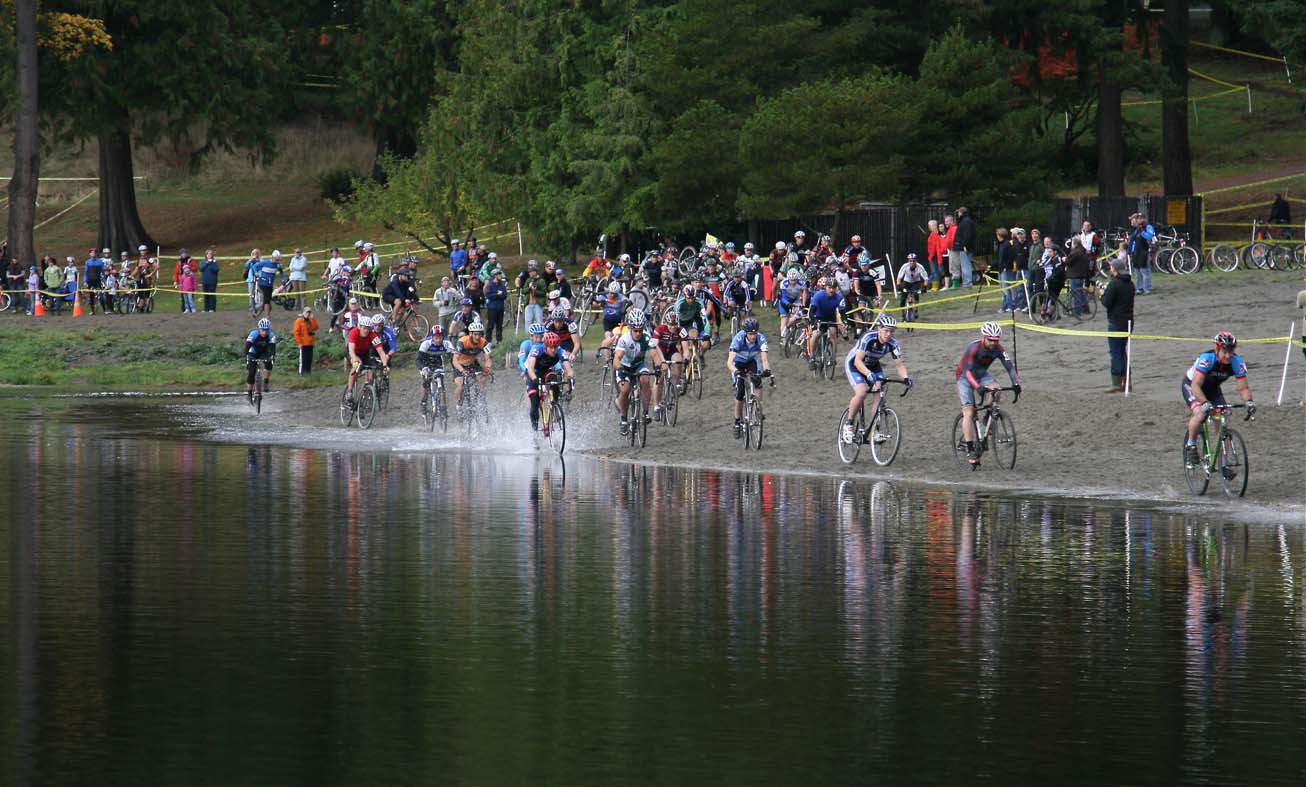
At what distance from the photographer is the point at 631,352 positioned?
93.6 feet

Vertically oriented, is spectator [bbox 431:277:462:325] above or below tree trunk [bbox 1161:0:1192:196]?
below

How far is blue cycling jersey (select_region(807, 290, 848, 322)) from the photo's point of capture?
33875mm

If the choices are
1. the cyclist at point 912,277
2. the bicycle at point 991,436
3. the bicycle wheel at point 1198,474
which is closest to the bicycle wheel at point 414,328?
the cyclist at point 912,277

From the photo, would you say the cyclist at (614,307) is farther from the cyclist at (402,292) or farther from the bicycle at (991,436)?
the bicycle at (991,436)

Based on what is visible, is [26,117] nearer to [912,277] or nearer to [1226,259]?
[912,277]

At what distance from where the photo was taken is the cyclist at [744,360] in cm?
2714

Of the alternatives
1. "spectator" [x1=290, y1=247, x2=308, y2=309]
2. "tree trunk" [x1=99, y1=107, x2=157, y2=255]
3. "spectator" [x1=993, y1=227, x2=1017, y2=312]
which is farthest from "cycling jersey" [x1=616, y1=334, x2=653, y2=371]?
"tree trunk" [x1=99, y1=107, x2=157, y2=255]

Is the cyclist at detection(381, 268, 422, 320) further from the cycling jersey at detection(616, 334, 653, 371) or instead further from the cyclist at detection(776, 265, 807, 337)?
the cycling jersey at detection(616, 334, 653, 371)

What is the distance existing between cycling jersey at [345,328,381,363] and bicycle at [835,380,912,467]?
9682 mm

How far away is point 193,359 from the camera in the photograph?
4759 cm

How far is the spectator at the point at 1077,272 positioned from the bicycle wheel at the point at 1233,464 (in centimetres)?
1618

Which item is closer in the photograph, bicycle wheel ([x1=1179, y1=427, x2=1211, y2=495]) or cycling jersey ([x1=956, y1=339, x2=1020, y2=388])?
bicycle wheel ([x1=1179, y1=427, x2=1211, y2=495])

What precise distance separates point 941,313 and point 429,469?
1899 cm

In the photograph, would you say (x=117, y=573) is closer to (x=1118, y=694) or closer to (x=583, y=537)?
(x=583, y=537)
